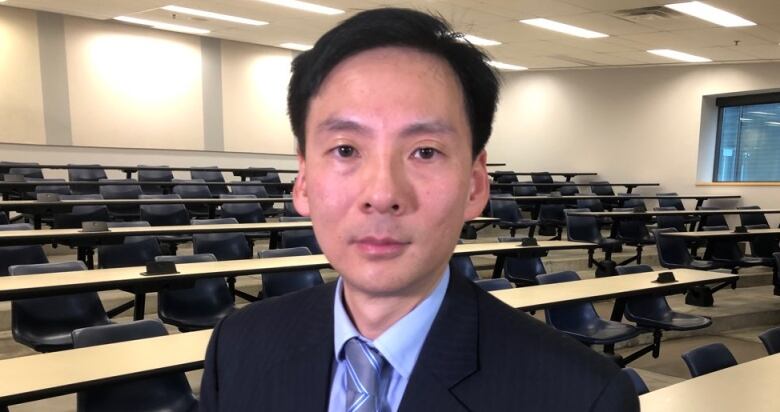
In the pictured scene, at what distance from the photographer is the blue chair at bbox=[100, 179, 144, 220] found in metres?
6.56

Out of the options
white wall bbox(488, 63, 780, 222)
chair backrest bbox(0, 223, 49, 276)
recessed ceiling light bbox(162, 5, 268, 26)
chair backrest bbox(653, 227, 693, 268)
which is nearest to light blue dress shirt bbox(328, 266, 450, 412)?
chair backrest bbox(0, 223, 49, 276)

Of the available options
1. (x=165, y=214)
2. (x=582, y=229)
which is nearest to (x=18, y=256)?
(x=165, y=214)

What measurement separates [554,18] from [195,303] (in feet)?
18.0

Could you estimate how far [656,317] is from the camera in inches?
180

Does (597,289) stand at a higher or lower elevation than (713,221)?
higher

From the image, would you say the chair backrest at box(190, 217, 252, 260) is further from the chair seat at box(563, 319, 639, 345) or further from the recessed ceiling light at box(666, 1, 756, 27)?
the recessed ceiling light at box(666, 1, 756, 27)

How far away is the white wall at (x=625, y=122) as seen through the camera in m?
10.5

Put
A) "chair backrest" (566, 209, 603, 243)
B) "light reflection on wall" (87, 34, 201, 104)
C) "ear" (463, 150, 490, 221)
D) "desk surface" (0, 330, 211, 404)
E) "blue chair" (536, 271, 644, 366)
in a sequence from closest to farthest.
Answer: "ear" (463, 150, 490, 221), "desk surface" (0, 330, 211, 404), "blue chair" (536, 271, 644, 366), "chair backrest" (566, 209, 603, 243), "light reflection on wall" (87, 34, 201, 104)

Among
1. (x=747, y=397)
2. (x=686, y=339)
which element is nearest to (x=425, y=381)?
(x=747, y=397)

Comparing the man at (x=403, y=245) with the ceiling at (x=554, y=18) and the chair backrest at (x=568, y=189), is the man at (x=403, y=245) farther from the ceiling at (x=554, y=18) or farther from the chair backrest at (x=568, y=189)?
the chair backrest at (x=568, y=189)

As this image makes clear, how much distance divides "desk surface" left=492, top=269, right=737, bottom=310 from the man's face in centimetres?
266

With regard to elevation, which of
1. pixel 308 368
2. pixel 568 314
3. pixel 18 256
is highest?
pixel 308 368

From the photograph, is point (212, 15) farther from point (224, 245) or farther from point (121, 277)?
point (121, 277)

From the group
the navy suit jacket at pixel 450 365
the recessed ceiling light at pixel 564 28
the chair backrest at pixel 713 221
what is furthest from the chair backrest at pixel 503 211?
the navy suit jacket at pixel 450 365
